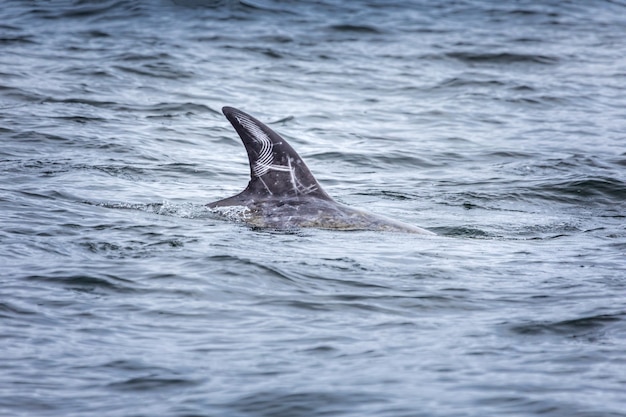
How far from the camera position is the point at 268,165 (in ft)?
37.0

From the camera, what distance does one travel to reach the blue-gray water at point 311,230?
22.9 ft

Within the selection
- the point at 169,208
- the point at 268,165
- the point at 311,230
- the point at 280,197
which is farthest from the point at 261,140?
the point at 169,208

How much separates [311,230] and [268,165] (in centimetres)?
86

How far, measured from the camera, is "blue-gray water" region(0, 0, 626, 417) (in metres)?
6.97

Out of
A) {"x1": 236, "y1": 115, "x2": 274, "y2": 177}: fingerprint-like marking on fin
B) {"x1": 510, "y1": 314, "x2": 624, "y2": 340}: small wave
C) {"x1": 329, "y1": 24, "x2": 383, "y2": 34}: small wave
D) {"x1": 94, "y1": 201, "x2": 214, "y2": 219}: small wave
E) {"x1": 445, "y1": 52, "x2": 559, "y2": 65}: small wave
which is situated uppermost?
{"x1": 236, "y1": 115, "x2": 274, "y2": 177}: fingerprint-like marking on fin

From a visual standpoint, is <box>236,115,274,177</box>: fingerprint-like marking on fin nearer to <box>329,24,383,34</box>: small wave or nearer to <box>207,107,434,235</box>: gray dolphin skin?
<box>207,107,434,235</box>: gray dolphin skin

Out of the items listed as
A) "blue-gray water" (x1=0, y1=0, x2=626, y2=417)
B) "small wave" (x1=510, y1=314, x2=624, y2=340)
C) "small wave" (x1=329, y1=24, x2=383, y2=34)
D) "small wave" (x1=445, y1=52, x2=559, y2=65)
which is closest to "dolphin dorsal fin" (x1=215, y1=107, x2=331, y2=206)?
"blue-gray water" (x1=0, y1=0, x2=626, y2=417)

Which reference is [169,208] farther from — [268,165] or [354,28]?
[354,28]

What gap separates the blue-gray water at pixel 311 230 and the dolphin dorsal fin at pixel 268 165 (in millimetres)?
593

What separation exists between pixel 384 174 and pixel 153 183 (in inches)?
147

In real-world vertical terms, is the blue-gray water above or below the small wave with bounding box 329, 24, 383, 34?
below

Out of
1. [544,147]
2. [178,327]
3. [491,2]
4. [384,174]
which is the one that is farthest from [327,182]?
[491,2]

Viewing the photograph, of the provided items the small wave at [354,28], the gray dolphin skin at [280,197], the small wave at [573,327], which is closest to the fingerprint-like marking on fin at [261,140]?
the gray dolphin skin at [280,197]

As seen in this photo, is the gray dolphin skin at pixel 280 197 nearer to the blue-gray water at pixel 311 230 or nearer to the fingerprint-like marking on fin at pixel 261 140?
the fingerprint-like marking on fin at pixel 261 140
